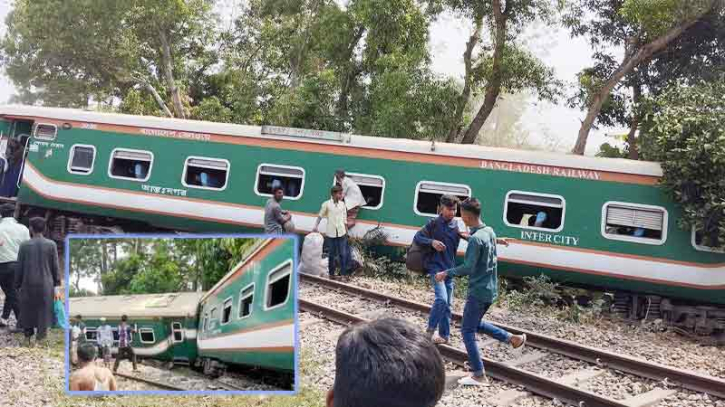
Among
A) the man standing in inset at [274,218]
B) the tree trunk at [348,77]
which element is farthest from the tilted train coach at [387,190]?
the tree trunk at [348,77]

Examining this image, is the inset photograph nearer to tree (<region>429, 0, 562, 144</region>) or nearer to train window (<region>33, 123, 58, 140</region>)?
train window (<region>33, 123, 58, 140</region>)

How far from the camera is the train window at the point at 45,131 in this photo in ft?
48.5

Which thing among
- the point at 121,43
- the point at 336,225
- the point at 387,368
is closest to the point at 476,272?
the point at 387,368

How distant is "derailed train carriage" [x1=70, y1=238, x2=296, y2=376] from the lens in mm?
2582

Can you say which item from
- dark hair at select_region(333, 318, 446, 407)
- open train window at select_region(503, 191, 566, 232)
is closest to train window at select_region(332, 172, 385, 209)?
open train window at select_region(503, 191, 566, 232)

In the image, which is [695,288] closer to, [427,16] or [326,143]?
[326,143]

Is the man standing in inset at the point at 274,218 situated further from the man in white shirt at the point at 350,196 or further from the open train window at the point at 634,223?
the open train window at the point at 634,223

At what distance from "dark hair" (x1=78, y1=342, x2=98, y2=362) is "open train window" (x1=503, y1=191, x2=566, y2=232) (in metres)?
10.2

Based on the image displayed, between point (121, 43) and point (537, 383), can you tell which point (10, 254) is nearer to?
→ point (537, 383)

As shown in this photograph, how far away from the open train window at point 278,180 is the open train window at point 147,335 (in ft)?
35.8

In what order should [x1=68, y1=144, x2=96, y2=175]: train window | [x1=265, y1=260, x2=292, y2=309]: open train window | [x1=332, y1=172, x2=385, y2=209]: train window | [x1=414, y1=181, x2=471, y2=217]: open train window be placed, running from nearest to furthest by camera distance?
1. [x1=265, y1=260, x2=292, y2=309]: open train window
2. [x1=414, y1=181, x2=471, y2=217]: open train window
3. [x1=332, y1=172, x2=385, y2=209]: train window
4. [x1=68, y1=144, x2=96, y2=175]: train window

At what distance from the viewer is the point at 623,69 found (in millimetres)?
18000

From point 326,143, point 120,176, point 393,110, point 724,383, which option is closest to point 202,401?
point 724,383

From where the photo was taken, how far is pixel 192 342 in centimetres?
261
